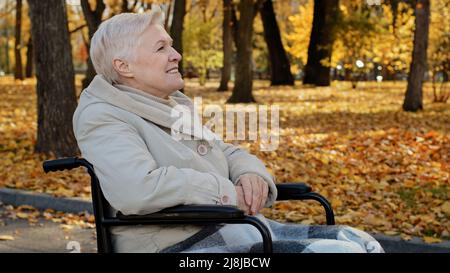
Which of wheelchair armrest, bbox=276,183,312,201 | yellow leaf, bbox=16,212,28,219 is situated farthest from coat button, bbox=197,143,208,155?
yellow leaf, bbox=16,212,28,219

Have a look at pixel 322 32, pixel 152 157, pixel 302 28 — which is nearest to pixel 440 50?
pixel 322 32

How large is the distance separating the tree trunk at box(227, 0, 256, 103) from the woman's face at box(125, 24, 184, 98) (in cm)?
1851

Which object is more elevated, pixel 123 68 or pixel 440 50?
pixel 123 68

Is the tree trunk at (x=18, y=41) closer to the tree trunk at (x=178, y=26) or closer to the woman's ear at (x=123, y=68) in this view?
the tree trunk at (x=178, y=26)

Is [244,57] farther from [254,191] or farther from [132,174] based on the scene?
[132,174]

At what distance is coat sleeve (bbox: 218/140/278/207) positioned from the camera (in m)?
Answer: 3.14

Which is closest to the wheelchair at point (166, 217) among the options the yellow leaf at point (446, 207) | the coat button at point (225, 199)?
the coat button at point (225, 199)

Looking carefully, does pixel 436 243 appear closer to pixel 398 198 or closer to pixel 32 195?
pixel 398 198

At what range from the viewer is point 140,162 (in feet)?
8.79

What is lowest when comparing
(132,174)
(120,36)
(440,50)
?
(440,50)

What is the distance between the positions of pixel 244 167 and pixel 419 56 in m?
15.5

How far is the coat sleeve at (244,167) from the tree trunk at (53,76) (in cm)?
650
